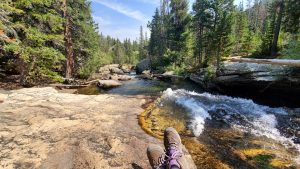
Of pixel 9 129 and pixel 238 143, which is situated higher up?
pixel 9 129

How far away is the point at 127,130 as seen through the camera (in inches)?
335

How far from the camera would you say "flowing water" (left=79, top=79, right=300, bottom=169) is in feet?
22.9

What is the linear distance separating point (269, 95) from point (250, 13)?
85.6m

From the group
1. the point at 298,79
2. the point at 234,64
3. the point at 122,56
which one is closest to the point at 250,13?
the point at 122,56

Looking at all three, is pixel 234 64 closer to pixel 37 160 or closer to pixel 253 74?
pixel 253 74

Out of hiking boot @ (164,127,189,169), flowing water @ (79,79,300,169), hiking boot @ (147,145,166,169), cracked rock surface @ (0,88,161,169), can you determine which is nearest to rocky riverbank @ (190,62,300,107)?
flowing water @ (79,79,300,169)

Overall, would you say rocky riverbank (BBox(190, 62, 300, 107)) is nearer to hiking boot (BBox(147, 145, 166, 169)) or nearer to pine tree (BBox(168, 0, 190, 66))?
hiking boot (BBox(147, 145, 166, 169))

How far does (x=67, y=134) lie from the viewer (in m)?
7.59

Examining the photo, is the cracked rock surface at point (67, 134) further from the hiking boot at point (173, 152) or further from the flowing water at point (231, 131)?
the flowing water at point (231, 131)

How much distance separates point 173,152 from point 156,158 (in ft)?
1.47

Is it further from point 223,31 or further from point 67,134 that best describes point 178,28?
point 67,134

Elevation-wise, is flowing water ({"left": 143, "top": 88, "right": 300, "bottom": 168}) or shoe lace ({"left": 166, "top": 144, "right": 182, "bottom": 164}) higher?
shoe lace ({"left": 166, "top": 144, "right": 182, "bottom": 164})

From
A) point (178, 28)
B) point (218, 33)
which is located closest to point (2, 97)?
point (218, 33)

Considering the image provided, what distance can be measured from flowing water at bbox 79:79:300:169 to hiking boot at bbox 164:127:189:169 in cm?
183
